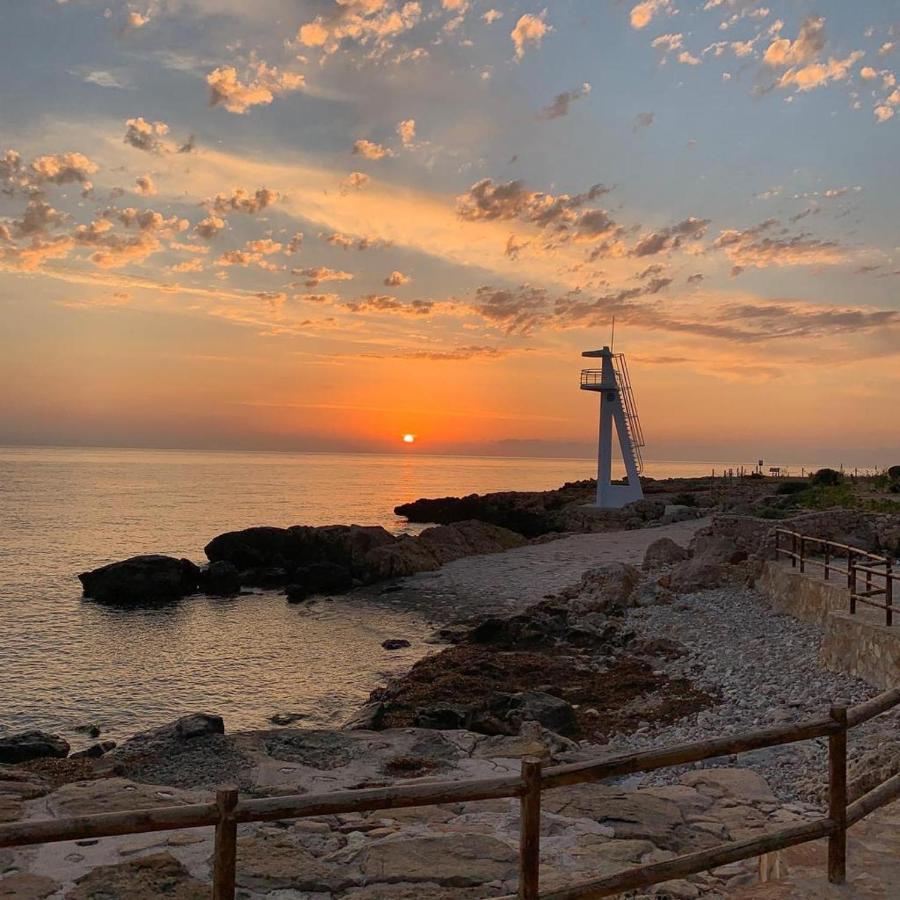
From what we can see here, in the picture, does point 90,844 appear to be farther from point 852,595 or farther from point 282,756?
point 852,595

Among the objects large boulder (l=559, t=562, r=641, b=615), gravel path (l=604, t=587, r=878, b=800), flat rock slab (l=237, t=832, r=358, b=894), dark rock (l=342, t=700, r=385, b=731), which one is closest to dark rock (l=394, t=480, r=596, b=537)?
large boulder (l=559, t=562, r=641, b=615)

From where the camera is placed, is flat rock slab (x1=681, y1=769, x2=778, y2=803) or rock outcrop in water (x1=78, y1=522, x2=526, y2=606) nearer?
flat rock slab (x1=681, y1=769, x2=778, y2=803)

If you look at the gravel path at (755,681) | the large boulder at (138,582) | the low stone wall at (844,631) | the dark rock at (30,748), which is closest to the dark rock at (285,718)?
the dark rock at (30,748)

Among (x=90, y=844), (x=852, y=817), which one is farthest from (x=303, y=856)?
(x=852, y=817)

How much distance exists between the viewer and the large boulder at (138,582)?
31125 mm

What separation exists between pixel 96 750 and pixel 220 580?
2016 centimetres

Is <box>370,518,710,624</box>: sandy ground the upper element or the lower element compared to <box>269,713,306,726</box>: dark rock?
upper

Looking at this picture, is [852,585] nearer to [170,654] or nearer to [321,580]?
[170,654]

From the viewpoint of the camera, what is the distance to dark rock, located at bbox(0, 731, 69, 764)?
12.2 metres

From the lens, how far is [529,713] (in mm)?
12453

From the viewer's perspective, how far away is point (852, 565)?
14242 mm

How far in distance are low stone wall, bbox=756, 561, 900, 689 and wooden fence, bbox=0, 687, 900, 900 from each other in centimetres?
741

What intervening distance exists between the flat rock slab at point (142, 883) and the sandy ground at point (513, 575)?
19.6 metres

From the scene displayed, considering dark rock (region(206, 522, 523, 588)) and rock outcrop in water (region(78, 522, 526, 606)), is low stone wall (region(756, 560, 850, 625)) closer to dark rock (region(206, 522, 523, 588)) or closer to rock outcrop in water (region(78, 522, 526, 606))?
Result: dark rock (region(206, 522, 523, 588))
